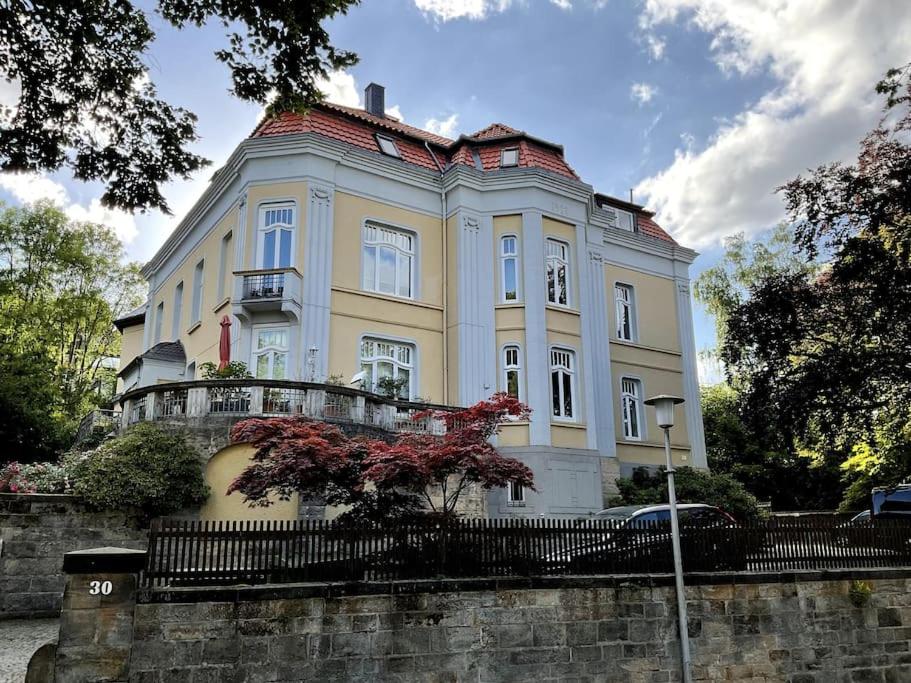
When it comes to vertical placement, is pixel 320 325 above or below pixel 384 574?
above

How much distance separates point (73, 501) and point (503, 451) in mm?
10988

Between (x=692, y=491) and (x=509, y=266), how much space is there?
8.73m

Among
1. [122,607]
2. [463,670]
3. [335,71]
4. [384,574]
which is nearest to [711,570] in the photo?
[463,670]

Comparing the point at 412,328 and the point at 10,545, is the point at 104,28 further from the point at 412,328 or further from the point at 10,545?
the point at 412,328

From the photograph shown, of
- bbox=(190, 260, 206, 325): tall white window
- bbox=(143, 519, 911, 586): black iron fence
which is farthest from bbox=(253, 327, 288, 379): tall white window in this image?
bbox=(143, 519, 911, 586): black iron fence

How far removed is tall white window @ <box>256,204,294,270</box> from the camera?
19.4 meters

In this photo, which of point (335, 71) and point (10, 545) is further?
point (10, 545)

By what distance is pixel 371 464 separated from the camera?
10133 mm

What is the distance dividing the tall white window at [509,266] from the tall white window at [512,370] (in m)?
1.66

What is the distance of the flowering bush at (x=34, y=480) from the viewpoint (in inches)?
492

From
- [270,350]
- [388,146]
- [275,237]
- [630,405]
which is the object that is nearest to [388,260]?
[275,237]

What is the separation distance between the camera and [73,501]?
1191 centimetres

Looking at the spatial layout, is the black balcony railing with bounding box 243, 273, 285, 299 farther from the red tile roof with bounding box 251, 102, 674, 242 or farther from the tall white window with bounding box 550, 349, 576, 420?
the tall white window with bounding box 550, 349, 576, 420

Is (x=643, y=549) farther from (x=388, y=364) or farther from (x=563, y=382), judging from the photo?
(x=388, y=364)
